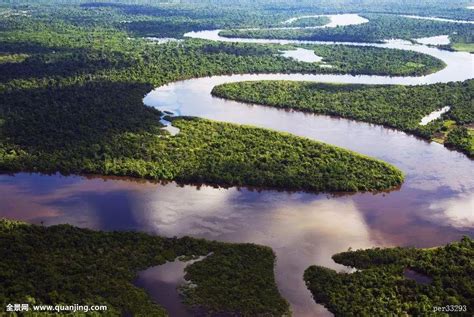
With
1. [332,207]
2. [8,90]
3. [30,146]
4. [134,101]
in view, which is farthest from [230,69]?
[332,207]

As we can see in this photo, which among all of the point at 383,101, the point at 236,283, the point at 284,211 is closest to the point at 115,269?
the point at 236,283

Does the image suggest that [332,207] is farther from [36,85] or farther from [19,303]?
[36,85]

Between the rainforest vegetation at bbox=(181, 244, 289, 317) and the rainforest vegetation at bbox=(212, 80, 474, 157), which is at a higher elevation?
the rainforest vegetation at bbox=(212, 80, 474, 157)

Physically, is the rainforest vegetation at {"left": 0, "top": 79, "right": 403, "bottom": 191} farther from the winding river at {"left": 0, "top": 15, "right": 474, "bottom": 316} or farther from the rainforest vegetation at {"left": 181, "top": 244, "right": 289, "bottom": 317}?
the rainforest vegetation at {"left": 181, "top": 244, "right": 289, "bottom": 317}

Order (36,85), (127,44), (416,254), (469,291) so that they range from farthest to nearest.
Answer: (127,44) < (36,85) < (416,254) < (469,291)

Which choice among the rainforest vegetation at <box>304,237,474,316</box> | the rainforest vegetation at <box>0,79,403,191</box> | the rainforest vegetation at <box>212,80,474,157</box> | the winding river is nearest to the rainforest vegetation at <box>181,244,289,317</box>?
the winding river
